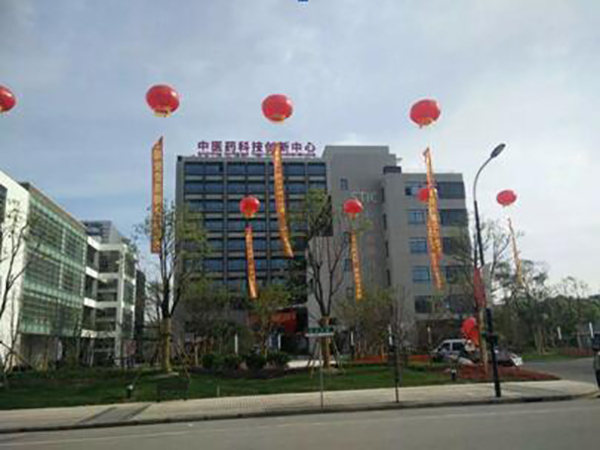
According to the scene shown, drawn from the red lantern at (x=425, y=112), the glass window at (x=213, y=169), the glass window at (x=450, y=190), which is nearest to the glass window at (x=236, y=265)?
the glass window at (x=213, y=169)

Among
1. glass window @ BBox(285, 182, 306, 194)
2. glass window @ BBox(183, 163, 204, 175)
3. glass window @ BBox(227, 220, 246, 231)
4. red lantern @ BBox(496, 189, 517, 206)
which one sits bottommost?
red lantern @ BBox(496, 189, 517, 206)

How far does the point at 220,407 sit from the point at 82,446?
23.1 ft

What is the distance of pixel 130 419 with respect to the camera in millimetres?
15266

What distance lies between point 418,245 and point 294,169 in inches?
1383

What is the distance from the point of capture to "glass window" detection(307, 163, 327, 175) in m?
Answer: 93.4

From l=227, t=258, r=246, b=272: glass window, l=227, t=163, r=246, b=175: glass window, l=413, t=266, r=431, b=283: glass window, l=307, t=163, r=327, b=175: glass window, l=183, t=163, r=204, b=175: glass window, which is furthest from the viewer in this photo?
l=307, t=163, r=327, b=175: glass window

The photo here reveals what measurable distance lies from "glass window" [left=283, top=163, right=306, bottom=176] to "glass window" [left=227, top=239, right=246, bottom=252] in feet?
49.0

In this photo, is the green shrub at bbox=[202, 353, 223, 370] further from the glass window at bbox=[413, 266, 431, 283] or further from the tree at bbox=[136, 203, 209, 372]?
the glass window at bbox=[413, 266, 431, 283]

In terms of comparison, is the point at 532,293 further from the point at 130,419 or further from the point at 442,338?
the point at 130,419

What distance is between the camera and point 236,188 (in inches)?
3605

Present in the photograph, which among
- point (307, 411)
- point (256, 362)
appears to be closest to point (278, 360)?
point (256, 362)

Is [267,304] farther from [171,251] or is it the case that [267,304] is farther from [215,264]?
[215,264]

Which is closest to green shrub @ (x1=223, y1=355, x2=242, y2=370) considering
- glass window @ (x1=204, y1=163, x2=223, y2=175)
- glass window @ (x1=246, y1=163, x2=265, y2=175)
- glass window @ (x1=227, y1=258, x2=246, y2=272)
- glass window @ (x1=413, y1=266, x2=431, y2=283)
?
glass window @ (x1=413, y1=266, x2=431, y2=283)

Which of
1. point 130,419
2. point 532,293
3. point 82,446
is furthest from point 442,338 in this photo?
point 82,446
